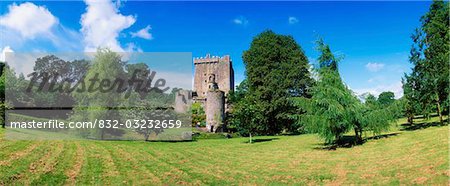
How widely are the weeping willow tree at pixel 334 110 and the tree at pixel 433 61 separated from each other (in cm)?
461

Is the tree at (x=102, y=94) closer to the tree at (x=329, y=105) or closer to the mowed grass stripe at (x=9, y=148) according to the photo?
the mowed grass stripe at (x=9, y=148)

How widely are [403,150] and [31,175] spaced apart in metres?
16.2

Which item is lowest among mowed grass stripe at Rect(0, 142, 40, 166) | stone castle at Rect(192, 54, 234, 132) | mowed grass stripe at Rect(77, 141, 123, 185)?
mowed grass stripe at Rect(77, 141, 123, 185)

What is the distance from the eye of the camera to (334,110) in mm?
18719

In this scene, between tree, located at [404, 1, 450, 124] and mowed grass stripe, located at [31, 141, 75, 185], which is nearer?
mowed grass stripe, located at [31, 141, 75, 185]

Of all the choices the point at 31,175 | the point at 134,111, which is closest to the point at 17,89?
the point at 134,111

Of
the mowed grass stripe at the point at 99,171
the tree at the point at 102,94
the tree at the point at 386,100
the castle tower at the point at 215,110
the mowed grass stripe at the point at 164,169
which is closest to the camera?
the mowed grass stripe at the point at 99,171

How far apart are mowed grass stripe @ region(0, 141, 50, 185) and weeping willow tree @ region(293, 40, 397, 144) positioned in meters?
14.8

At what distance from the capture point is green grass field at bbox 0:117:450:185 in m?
11.3

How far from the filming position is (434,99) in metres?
22.6

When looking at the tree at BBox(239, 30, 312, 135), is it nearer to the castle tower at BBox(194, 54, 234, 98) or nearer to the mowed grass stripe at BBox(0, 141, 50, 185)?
the mowed grass stripe at BBox(0, 141, 50, 185)

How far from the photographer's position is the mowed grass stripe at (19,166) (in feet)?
37.4

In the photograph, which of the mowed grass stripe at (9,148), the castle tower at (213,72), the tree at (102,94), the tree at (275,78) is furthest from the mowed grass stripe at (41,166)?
the castle tower at (213,72)

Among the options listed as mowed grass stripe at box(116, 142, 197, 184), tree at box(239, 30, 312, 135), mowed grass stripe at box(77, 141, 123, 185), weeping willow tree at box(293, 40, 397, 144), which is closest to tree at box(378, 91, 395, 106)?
weeping willow tree at box(293, 40, 397, 144)
